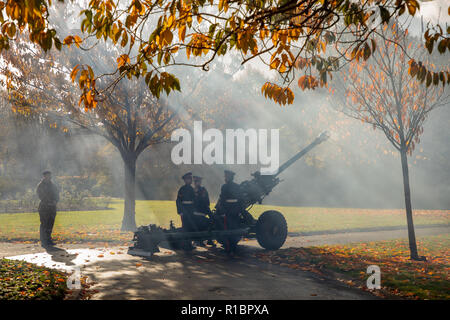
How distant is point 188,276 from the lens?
26.8ft

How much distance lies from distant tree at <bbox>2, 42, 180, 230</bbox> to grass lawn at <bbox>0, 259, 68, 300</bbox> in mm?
7567

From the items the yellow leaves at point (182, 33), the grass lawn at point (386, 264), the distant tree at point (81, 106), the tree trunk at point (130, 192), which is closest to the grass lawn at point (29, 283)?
the yellow leaves at point (182, 33)

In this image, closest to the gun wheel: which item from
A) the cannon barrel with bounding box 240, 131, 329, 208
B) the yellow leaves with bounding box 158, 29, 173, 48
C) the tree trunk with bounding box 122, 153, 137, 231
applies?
the cannon barrel with bounding box 240, 131, 329, 208

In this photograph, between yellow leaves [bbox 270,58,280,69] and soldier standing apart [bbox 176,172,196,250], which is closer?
yellow leaves [bbox 270,58,280,69]

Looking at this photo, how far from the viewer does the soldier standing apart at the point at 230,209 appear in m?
10.8

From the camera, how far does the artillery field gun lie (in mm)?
10500

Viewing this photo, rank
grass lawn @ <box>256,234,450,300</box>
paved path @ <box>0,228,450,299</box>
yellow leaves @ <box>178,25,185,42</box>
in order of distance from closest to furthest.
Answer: yellow leaves @ <box>178,25,185,42</box>
paved path @ <box>0,228,450,299</box>
grass lawn @ <box>256,234,450,300</box>

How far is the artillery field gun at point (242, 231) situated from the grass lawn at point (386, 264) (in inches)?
21.7

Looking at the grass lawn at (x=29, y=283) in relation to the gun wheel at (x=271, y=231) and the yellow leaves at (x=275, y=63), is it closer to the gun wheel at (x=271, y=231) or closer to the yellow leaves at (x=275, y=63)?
the yellow leaves at (x=275, y=63)

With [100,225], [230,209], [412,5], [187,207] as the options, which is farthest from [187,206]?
[100,225]

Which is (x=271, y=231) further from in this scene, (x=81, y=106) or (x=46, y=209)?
(x=81, y=106)

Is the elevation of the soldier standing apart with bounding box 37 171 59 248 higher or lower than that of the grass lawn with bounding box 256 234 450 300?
higher

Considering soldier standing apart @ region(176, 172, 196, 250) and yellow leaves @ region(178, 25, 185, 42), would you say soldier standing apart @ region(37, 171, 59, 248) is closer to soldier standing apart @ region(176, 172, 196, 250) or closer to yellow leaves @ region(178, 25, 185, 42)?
soldier standing apart @ region(176, 172, 196, 250)
